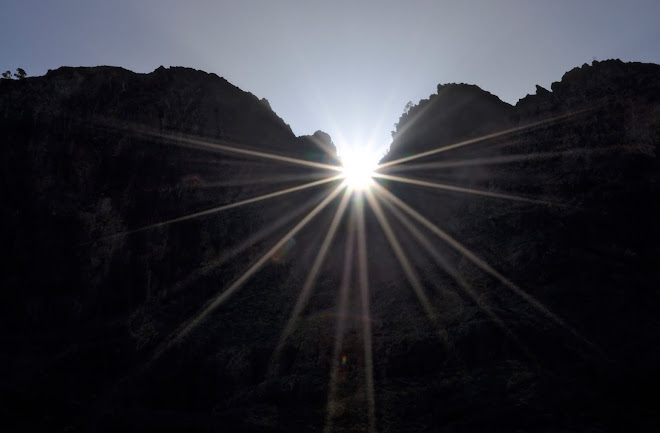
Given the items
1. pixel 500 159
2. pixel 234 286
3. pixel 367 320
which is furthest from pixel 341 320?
pixel 500 159

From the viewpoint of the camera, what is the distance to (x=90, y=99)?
128 ft

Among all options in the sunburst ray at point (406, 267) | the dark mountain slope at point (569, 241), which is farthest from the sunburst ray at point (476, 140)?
the sunburst ray at point (406, 267)

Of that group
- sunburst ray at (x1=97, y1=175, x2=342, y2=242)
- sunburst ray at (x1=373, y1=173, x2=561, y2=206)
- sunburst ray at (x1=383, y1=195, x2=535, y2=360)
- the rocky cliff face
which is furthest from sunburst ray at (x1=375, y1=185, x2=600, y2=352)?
sunburst ray at (x1=97, y1=175, x2=342, y2=242)

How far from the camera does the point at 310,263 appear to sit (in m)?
32.0

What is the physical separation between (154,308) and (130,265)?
6.54 m

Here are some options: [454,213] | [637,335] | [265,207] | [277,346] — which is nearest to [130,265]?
[265,207]

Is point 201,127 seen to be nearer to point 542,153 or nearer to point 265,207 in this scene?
point 265,207

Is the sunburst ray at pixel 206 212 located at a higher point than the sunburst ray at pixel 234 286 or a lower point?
higher

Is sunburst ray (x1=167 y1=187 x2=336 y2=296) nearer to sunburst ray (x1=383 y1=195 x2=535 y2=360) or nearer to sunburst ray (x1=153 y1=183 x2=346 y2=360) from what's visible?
sunburst ray (x1=153 y1=183 x2=346 y2=360)

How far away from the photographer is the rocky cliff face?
16.7 m

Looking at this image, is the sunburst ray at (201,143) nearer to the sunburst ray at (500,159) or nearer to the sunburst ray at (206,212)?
the sunburst ray at (206,212)

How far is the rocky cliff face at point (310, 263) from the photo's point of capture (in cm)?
1673

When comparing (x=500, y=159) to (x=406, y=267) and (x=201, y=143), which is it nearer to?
(x=406, y=267)

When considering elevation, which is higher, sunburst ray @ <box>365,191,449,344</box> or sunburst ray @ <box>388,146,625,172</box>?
sunburst ray @ <box>388,146,625,172</box>
